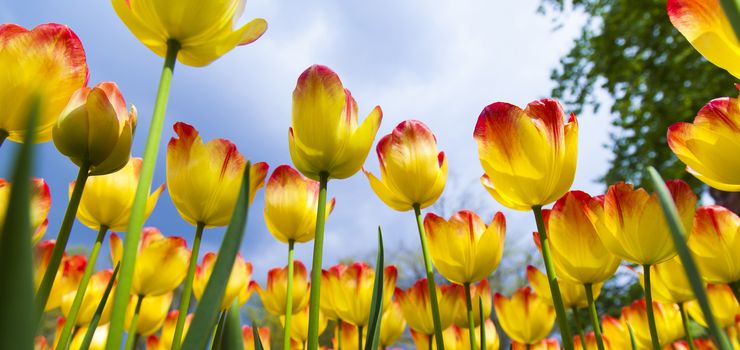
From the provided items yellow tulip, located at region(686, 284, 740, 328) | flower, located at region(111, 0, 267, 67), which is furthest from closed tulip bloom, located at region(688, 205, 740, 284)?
flower, located at region(111, 0, 267, 67)

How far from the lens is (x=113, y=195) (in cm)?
80

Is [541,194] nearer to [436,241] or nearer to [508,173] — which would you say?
[508,173]

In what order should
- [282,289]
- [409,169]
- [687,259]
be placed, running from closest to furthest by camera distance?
[687,259] → [409,169] → [282,289]

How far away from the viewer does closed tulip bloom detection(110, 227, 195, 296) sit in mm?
1012

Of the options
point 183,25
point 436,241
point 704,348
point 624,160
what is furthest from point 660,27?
point 183,25

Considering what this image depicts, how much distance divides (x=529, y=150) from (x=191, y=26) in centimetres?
41

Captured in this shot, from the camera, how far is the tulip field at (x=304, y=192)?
0.30 meters

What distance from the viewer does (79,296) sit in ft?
2.13

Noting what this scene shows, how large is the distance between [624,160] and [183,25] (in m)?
8.01

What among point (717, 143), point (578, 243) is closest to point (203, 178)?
point (578, 243)

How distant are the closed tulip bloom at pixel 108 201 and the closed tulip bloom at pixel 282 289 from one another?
1.87ft

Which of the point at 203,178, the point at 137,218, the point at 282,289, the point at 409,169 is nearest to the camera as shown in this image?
the point at 137,218

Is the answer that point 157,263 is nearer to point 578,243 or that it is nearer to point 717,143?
point 578,243

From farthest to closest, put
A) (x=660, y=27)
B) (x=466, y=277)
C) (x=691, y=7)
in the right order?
(x=660, y=27) → (x=466, y=277) → (x=691, y=7)
